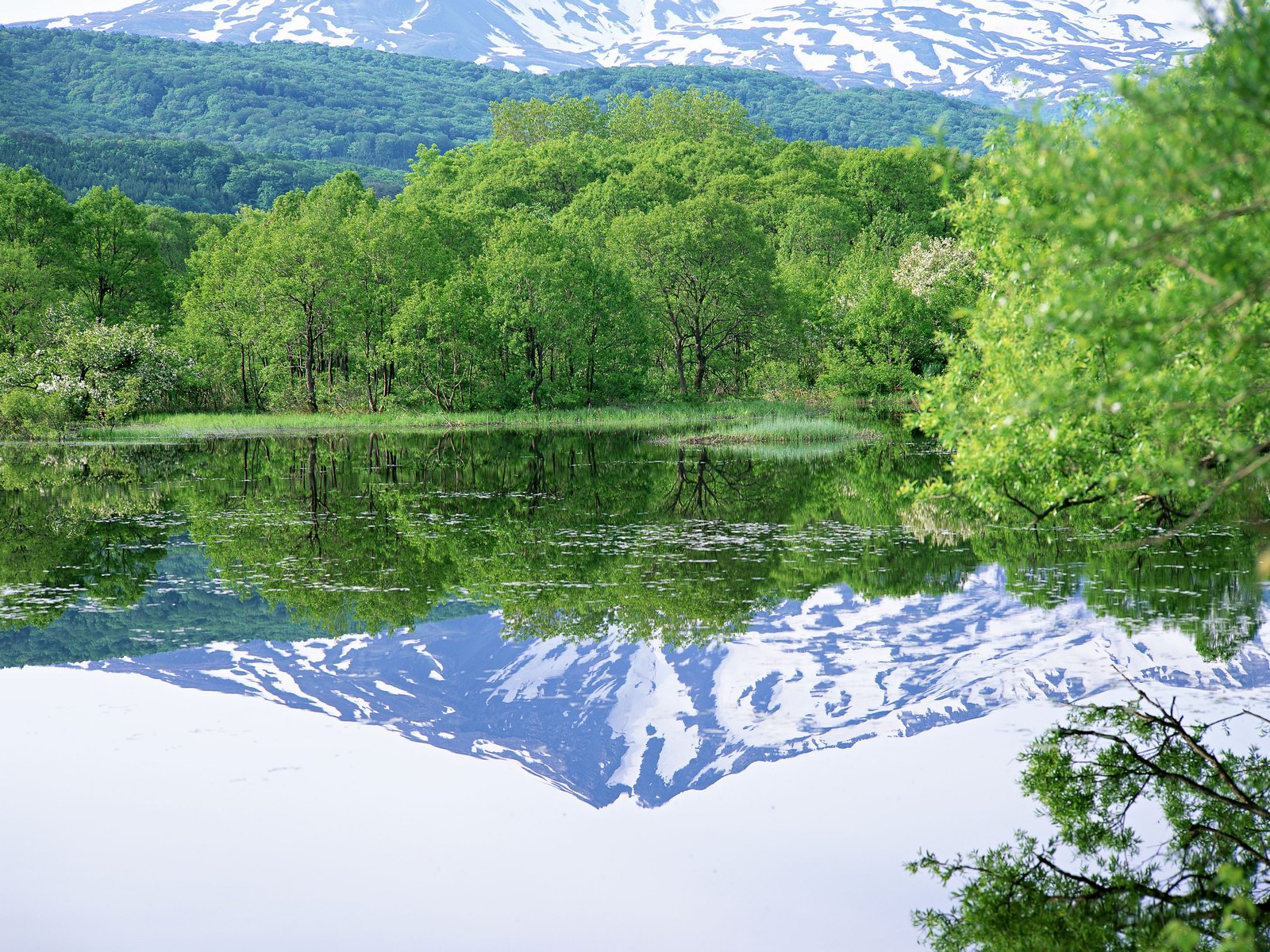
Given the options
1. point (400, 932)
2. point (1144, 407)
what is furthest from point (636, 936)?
point (1144, 407)

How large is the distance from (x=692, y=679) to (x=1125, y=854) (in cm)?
702

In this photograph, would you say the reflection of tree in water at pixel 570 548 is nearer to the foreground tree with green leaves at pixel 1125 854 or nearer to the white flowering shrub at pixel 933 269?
the foreground tree with green leaves at pixel 1125 854

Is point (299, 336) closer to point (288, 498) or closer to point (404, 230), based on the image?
point (404, 230)

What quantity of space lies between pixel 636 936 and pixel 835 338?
2490 inches

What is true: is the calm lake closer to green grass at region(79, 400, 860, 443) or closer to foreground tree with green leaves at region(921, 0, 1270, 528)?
foreground tree with green leaves at region(921, 0, 1270, 528)

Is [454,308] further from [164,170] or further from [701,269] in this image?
[164,170]

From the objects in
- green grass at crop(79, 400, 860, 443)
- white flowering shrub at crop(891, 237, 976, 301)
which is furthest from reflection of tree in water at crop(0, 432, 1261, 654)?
white flowering shrub at crop(891, 237, 976, 301)

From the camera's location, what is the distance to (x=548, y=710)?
15742 mm

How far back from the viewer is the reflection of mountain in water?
1436 cm

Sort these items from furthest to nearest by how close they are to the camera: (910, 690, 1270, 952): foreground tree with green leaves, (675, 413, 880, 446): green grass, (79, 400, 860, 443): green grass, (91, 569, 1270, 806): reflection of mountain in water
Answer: (79, 400, 860, 443): green grass < (675, 413, 880, 446): green grass < (91, 569, 1270, 806): reflection of mountain in water < (910, 690, 1270, 952): foreground tree with green leaves

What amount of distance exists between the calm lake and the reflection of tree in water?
0.45 feet

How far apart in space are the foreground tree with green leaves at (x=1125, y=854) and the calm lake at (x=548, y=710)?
44cm

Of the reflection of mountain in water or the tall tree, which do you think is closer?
the reflection of mountain in water

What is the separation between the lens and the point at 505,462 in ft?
151
